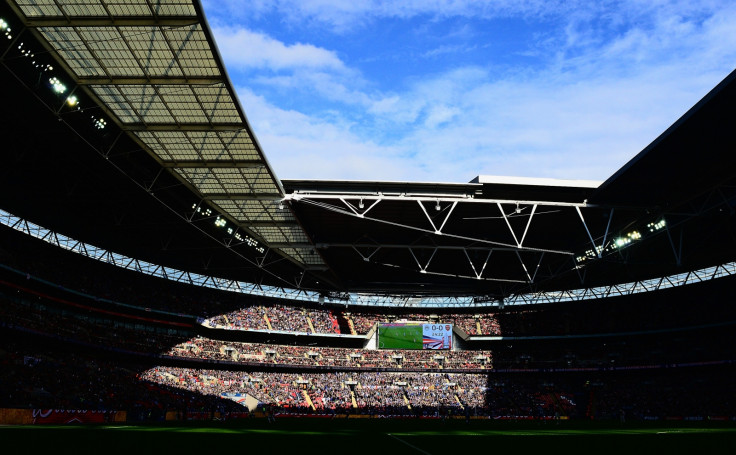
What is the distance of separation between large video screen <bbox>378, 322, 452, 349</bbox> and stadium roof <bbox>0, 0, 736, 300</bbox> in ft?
57.6

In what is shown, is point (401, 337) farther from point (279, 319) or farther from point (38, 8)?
point (38, 8)

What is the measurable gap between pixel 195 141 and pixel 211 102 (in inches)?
181

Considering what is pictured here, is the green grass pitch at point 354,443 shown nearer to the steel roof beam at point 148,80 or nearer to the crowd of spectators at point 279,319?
the steel roof beam at point 148,80

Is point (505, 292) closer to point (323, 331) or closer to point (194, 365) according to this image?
point (323, 331)

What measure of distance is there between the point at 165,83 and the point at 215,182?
10.8 meters

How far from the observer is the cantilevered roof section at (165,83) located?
73.7ft

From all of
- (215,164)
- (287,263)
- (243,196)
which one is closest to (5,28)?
(215,164)

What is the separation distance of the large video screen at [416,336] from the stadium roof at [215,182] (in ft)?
57.6

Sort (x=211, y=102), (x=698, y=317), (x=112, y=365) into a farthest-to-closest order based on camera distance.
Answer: (x=698, y=317), (x=112, y=365), (x=211, y=102)

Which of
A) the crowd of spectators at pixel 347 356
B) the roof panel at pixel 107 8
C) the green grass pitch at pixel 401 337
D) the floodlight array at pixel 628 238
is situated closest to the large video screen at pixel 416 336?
the green grass pitch at pixel 401 337

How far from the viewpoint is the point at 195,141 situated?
31500 mm

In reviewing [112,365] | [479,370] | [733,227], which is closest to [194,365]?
[112,365]

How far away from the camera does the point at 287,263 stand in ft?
191

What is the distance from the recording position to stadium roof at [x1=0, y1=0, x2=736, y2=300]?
24234mm
